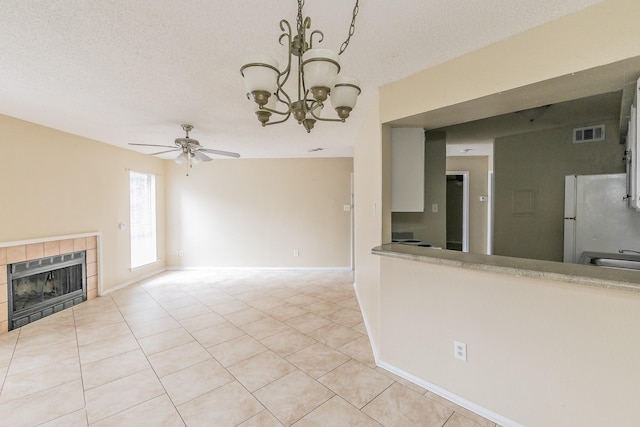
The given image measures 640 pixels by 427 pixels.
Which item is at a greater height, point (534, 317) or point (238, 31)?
point (238, 31)

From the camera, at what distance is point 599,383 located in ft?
4.55

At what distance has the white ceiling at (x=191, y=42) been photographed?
135cm

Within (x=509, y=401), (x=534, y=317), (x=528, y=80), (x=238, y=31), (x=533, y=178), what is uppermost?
(x=238, y=31)

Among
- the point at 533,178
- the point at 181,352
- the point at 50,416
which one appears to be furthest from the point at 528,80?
the point at 50,416

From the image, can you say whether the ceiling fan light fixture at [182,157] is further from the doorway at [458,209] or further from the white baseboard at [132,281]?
the doorway at [458,209]

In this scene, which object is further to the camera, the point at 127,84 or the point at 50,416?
the point at 127,84

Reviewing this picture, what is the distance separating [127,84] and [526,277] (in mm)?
3164

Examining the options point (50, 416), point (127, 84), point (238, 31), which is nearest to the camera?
point (238, 31)

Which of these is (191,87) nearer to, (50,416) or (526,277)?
(50,416)

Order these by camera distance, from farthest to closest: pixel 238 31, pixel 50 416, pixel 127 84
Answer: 1. pixel 127 84
2. pixel 50 416
3. pixel 238 31

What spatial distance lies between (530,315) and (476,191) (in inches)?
153

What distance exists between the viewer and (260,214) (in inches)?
227

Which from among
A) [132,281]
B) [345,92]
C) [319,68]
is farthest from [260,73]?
[132,281]

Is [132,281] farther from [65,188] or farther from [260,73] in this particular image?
[260,73]
